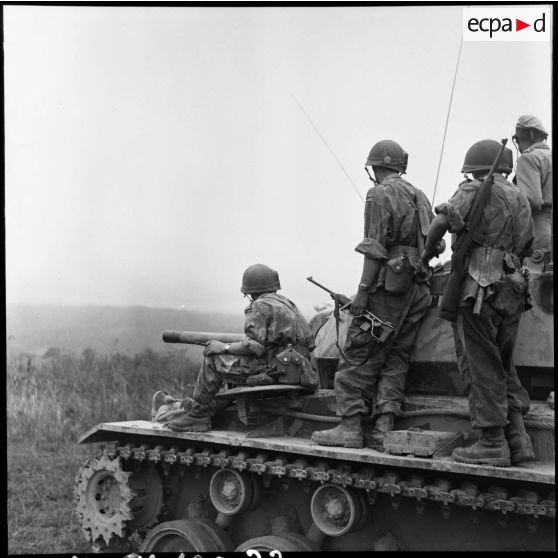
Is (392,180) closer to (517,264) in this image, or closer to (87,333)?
(517,264)

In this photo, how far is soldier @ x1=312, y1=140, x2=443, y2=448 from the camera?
7.29 meters

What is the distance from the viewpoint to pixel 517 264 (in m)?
6.66

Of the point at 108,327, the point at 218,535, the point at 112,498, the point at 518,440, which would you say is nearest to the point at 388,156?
the point at 518,440

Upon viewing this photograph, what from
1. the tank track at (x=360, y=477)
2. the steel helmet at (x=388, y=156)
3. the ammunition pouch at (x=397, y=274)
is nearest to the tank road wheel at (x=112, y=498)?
the tank track at (x=360, y=477)

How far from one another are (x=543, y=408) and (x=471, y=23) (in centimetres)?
313

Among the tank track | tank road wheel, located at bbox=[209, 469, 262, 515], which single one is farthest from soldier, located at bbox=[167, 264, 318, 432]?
tank road wheel, located at bbox=[209, 469, 262, 515]

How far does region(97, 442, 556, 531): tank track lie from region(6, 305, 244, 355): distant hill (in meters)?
7.60

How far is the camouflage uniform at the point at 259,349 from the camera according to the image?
8141 mm

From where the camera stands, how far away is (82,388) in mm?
15875

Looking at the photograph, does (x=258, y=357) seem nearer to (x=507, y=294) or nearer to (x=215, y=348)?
(x=215, y=348)

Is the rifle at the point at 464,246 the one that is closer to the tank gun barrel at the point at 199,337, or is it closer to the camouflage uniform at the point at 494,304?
the camouflage uniform at the point at 494,304

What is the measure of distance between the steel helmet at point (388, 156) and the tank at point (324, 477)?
1151 mm

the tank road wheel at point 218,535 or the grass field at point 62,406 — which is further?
the grass field at point 62,406

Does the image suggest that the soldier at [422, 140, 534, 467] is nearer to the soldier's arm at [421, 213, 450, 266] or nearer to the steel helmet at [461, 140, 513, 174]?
the soldier's arm at [421, 213, 450, 266]
